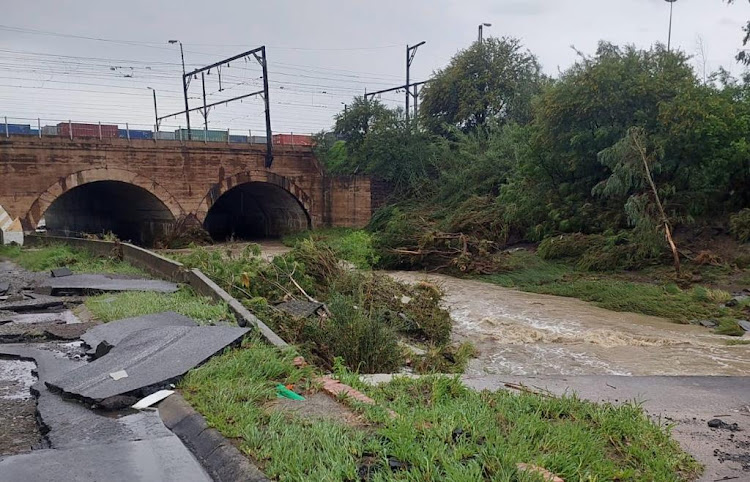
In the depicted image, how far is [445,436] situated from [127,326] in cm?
474

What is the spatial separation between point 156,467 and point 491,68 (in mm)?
30207

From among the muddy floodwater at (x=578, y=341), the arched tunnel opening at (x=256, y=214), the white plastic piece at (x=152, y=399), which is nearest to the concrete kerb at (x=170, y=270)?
the white plastic piece at (x=152, y=399)

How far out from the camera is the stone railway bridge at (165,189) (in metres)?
23.3

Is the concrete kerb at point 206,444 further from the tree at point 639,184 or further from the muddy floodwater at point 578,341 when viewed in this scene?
the tree at point 639,184

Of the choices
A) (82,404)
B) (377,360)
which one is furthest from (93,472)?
(377,360)

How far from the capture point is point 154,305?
8250 millimetres

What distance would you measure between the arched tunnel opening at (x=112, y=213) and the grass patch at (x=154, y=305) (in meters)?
18.0

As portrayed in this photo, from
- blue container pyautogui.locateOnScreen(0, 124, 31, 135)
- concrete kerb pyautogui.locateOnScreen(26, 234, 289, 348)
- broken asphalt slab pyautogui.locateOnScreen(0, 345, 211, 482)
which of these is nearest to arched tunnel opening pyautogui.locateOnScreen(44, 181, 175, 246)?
blue container pyautogui.locateOnScreen(0, 124, 31, 135)

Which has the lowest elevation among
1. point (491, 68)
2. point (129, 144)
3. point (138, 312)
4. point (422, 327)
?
point (422, 327)

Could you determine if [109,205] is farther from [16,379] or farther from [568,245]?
[16,379]

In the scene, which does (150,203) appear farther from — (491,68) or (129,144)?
(491,68)

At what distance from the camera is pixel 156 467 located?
3598mm

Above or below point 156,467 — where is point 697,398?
below

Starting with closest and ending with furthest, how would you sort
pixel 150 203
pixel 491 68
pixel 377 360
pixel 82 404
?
pixel 82 404
pixel 377 360
pixel 150 203
pixel 491 68
